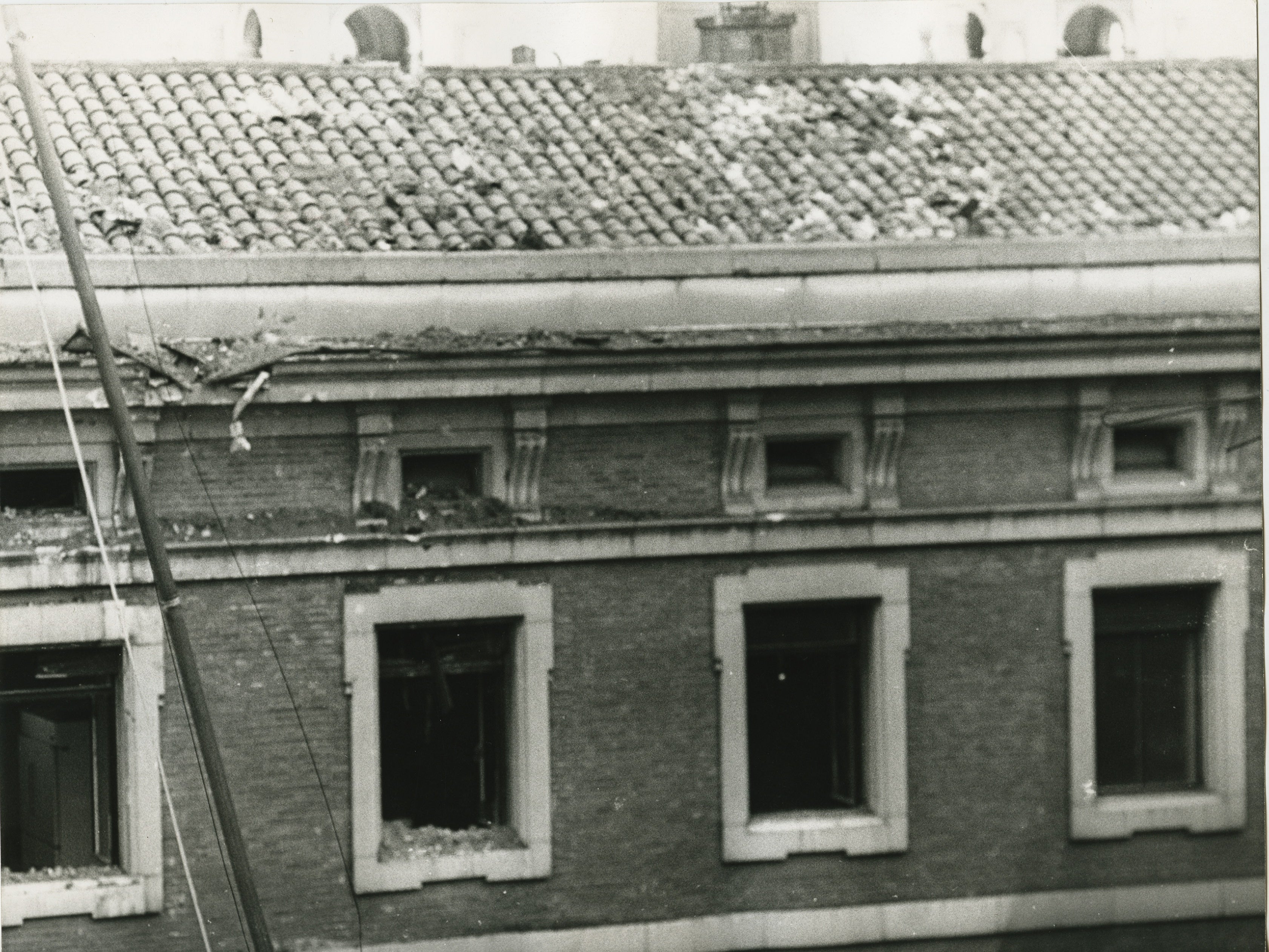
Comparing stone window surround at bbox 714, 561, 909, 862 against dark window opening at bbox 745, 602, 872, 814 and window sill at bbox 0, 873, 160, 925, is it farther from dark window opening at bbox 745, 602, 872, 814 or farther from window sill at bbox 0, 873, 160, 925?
window sill at bbox 0, 873, 160, 925

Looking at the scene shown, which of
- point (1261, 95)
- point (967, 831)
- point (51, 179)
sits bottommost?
point (967, 831)

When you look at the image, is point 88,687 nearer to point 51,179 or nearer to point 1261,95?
point 51,179

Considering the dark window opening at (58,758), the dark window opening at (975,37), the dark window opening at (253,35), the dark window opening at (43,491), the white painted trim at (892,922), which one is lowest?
the white painted trim at (892,922)

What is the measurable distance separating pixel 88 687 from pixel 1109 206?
5387 millimetres

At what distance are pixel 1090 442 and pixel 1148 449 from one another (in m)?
0.35

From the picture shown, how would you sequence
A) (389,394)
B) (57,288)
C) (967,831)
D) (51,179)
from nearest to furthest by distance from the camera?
1. (51,179)
2. (57,288)
3. (389,394)
4. (967,831)

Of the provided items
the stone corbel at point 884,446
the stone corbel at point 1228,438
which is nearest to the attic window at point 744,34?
the stone corbel at point 884,446

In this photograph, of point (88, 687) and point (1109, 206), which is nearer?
point (88, 687)

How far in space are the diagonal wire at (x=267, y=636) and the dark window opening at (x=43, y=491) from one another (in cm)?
51

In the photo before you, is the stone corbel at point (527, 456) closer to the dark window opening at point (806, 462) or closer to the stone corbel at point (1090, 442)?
the dark window opening at point (806, 462)

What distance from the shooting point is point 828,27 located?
8.11 metres

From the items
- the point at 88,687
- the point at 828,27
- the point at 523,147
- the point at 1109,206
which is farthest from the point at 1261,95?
the point at 88,687

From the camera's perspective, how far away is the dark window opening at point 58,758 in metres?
7.46

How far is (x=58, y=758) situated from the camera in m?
7.54
